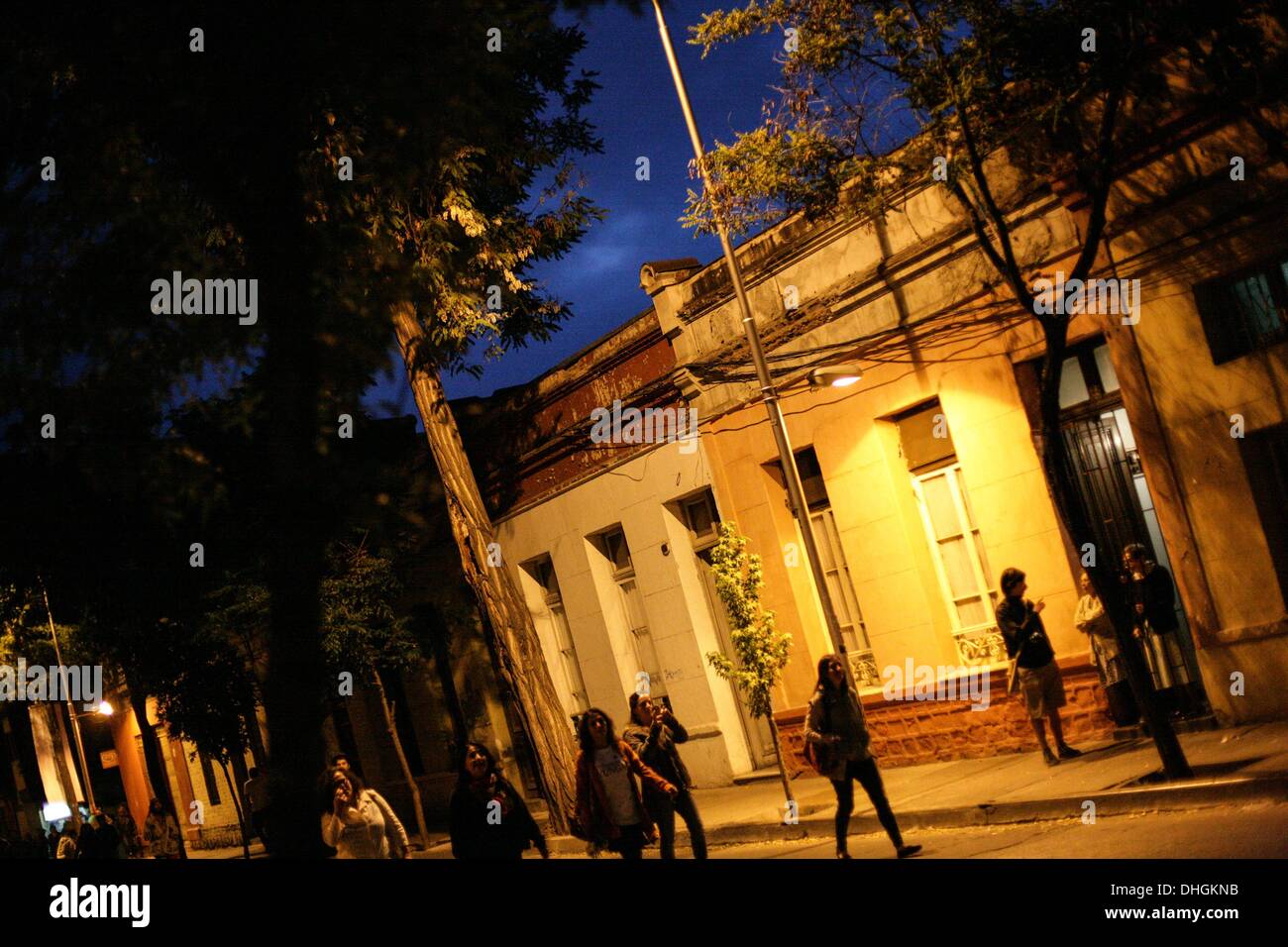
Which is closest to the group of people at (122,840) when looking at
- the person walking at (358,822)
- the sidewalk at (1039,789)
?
the person walking at (358,822)

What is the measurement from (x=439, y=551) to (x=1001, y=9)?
17.0 m

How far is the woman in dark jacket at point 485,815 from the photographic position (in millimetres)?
8805

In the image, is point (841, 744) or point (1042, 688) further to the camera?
point (1042, 688)

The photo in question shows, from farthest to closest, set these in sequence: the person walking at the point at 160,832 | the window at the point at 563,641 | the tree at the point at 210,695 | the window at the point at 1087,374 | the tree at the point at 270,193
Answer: the tree at the point at 210,695 → the window at the point at 563,641 → the person walking at the point at 160,832 → the window at the point at 1087,374 → the tree at the point at 270,193

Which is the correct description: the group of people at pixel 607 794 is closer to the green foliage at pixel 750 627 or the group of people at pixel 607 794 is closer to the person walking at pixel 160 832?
the green foliage at pixel 750 627

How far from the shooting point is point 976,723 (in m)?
14.2

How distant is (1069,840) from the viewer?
909cm

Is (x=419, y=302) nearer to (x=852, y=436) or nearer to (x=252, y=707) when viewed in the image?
(x=852, y=436)

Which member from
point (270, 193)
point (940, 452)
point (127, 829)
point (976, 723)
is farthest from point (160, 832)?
point (270, 193)

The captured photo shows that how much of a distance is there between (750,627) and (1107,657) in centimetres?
407

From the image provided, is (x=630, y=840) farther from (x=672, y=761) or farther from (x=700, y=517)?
(x=700, y=517)

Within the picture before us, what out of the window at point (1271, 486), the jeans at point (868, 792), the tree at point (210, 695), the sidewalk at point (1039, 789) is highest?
the tree at point (210, 695)

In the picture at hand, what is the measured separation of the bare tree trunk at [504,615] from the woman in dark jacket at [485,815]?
7576 mm
